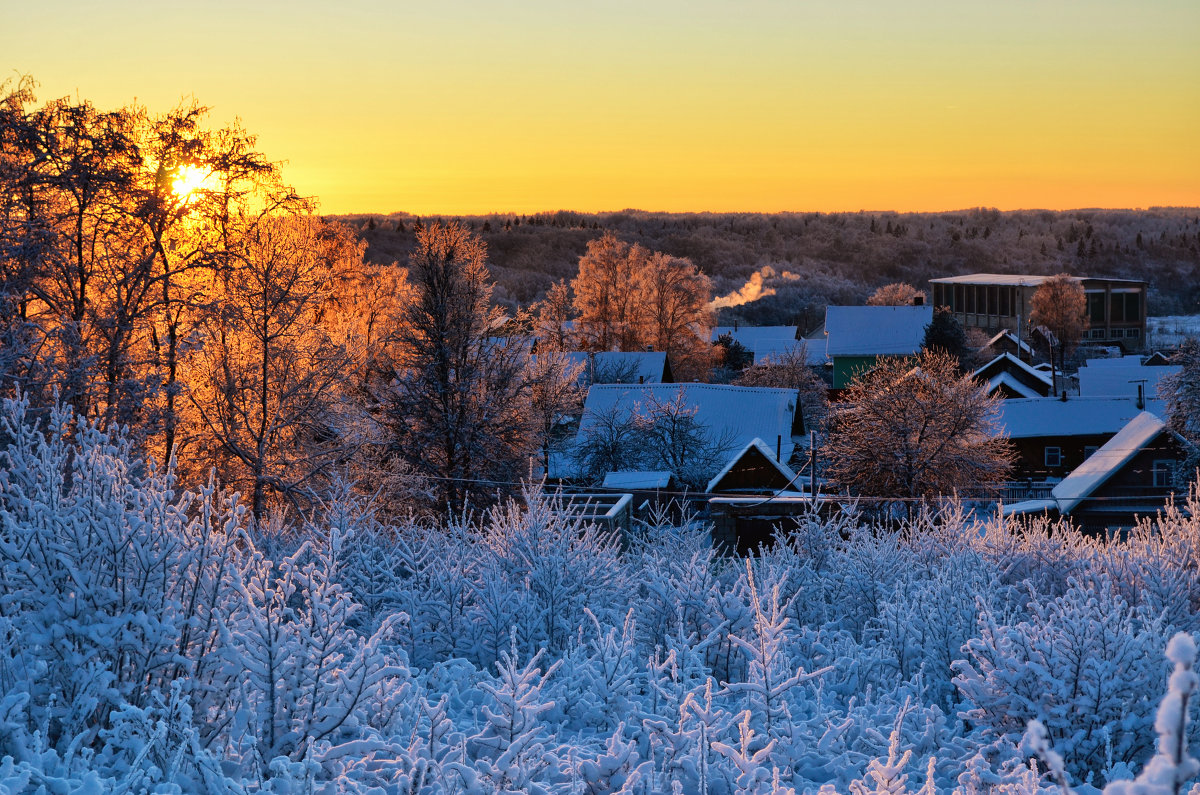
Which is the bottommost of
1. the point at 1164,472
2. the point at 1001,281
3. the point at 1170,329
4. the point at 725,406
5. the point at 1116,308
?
the point at 1164,472

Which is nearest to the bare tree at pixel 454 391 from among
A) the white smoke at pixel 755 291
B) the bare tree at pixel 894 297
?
the bare tree at pixel 894 297

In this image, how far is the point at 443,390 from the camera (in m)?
23.5

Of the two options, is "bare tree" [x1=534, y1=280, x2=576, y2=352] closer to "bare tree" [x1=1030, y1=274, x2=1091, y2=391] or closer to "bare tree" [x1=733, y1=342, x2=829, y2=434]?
"bare tree" [x1=733, y1=342, x2=829, y2=434]

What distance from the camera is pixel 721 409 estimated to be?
37.0 metres

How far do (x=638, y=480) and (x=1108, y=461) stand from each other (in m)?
13.3

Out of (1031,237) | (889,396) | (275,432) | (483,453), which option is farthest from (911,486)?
(1031,237)

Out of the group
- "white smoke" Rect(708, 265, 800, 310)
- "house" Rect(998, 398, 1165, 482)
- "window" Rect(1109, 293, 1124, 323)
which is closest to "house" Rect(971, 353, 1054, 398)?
"house" Rect(998, 398, 1165, 482)

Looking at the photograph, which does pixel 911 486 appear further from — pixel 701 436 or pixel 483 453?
pixel 483 453

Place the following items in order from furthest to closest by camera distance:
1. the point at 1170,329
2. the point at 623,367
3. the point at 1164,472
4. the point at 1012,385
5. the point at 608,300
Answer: the point at 1170,329
the point at 608,300
the point at 623,367
the point at 1012,385
the point at 1164,472

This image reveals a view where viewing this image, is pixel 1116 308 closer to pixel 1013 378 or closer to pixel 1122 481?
pixel 1013 378

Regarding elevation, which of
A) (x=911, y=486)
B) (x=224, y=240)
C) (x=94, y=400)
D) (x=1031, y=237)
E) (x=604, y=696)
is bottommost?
(x=911, y=486)

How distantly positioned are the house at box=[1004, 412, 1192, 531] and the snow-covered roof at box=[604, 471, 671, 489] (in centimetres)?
948

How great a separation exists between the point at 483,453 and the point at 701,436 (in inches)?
546

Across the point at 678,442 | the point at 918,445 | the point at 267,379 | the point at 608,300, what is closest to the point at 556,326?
the point at 608,300
